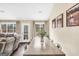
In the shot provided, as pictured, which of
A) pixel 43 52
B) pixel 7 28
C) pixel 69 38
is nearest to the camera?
pixel 43 52

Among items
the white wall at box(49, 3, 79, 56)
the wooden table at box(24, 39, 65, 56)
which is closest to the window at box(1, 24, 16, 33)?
the white wall at box(49, 3, 79, 56)

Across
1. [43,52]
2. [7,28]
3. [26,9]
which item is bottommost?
[43,52]

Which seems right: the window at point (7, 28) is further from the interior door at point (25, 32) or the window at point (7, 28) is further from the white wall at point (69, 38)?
the white wall at point (69, 38)

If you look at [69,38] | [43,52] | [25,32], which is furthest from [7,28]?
[43,52]

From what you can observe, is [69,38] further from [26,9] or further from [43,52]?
[26,9]

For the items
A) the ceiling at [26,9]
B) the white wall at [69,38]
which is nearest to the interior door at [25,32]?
the ceiling at [26,9]

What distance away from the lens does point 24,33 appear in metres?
9.05

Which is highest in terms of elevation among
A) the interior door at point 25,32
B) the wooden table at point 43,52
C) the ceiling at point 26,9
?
the ceiling at point 26,9

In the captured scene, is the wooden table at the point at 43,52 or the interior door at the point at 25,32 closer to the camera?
the wooden table at the point at 43,52

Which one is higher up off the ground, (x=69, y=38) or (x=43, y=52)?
(x=69, y=38)

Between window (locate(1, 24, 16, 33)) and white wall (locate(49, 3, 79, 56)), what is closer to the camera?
white wall (locate(49, 3, 79, 56))

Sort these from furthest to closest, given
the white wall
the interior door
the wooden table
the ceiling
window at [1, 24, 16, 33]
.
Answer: the interior door < window at [1, 24, 16, 33] < the ceiling < the white wall < the wooden table

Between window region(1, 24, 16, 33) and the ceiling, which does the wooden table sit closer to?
the ceiling

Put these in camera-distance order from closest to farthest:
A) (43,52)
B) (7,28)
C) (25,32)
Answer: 1. (43,52)
2. (7,28)
3. (25,32)
